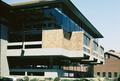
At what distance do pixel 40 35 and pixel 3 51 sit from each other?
8.87 metres

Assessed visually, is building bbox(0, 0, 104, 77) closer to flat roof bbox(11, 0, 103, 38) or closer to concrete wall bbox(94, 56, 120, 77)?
flat roof bbox(11, 0, 103, 38)

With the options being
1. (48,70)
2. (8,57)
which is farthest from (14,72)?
(48,70)

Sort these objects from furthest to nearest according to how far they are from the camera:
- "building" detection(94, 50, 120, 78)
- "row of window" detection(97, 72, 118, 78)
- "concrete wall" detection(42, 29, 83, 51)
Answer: "building" detection(94, 50, 120, 78) → "row of window" detection(97, 72, 118, 78) → "concrete wall" detection(42, 29, 83, 51)

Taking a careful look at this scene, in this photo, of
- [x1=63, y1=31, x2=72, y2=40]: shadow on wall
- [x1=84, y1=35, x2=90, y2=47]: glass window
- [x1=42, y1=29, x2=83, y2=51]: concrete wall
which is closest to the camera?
[x1=42, y1=29, x2=83, y2=51]: concrete wall

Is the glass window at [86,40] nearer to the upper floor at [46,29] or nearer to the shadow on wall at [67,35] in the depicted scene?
the upper floor at [46,29]

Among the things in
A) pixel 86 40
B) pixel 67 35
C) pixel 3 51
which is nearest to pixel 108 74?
pixel 86 40

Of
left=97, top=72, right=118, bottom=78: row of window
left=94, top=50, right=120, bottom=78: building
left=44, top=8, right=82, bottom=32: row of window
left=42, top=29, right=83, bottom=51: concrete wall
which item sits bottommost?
left=97, top=72, right=118, bottom=78: row of window

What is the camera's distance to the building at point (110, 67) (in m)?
99.9

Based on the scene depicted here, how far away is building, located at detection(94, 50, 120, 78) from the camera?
99938mm

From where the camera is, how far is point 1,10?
6288 centimetres

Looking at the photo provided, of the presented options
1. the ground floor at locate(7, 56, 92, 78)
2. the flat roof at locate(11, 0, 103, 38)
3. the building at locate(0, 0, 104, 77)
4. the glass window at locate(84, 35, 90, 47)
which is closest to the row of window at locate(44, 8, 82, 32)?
the building at locate(0, 0, 104, 77)

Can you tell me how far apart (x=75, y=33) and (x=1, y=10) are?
17007 mm

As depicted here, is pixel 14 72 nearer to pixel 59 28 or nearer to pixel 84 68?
pixel 59 28

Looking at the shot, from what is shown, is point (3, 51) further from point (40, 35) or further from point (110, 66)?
point (110, 66)
